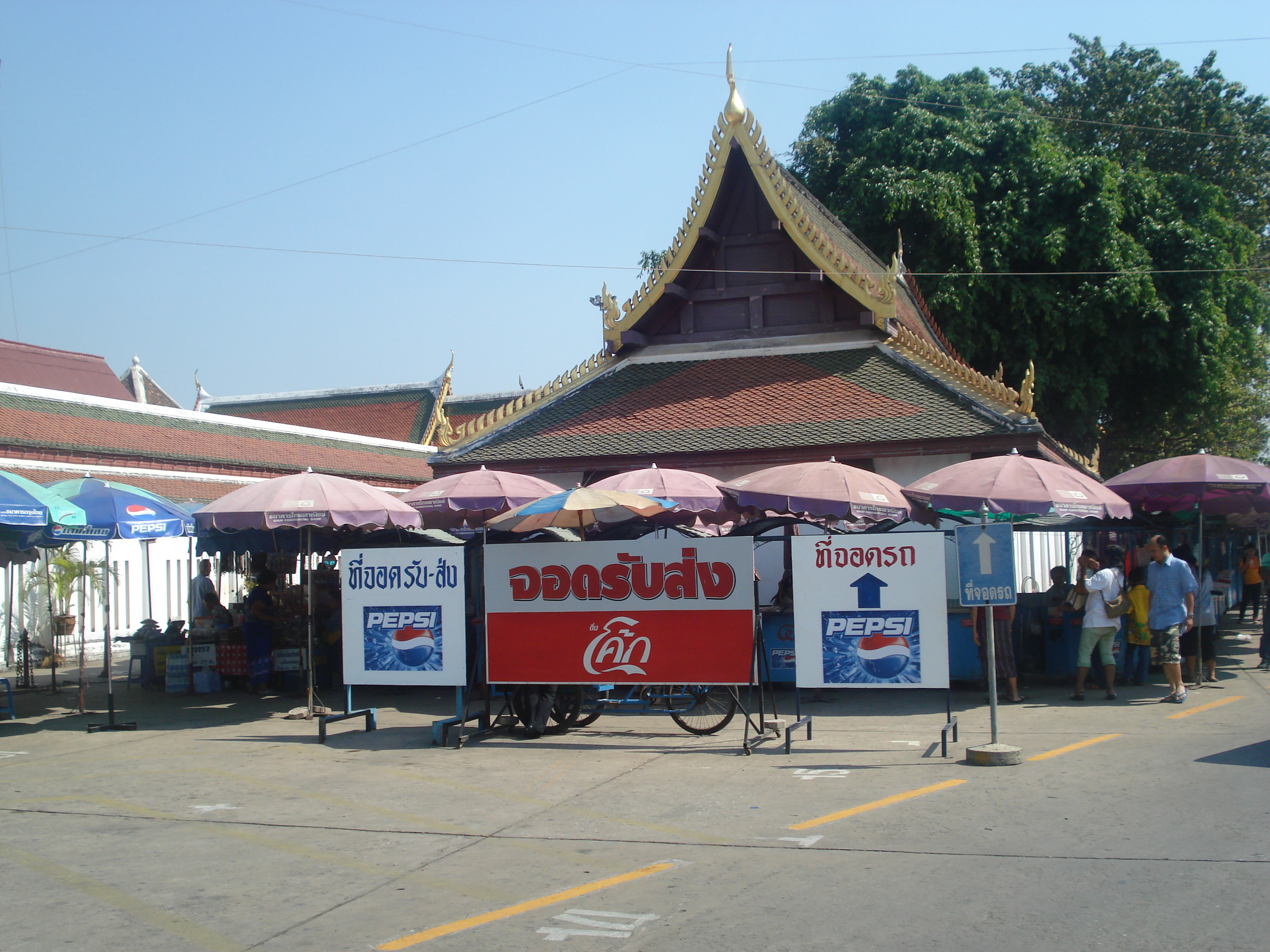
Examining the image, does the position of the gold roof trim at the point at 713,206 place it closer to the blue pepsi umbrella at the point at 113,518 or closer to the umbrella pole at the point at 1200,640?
the umbrella pole at the point at 1200,640

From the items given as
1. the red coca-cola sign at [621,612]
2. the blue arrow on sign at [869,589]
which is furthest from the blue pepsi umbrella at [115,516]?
the blue arrow on sign at [869,589]

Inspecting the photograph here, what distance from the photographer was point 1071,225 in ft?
87.7

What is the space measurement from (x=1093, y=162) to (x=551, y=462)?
16.7 m

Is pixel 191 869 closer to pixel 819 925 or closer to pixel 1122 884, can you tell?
pixel 819 925

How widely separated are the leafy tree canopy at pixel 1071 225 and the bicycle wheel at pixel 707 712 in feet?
60.6

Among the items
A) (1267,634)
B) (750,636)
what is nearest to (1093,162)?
(1267,634)

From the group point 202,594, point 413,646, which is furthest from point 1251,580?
point 202,594

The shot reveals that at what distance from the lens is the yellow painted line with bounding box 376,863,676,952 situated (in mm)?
5184

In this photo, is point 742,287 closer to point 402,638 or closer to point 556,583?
point 556,583

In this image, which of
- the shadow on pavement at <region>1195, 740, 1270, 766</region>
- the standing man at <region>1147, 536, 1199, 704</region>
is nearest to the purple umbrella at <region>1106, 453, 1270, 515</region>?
the standing man at <region>1147, 536, 1199, 704</region>

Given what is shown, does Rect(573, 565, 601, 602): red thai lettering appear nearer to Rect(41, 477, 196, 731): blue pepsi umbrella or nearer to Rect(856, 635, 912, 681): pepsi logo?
Rect(856, 635, 912, 681): pepsi logo

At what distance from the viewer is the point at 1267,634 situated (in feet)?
50.7

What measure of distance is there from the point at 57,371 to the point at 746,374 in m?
21.9

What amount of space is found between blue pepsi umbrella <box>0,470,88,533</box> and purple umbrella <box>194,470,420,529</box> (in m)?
1.32
